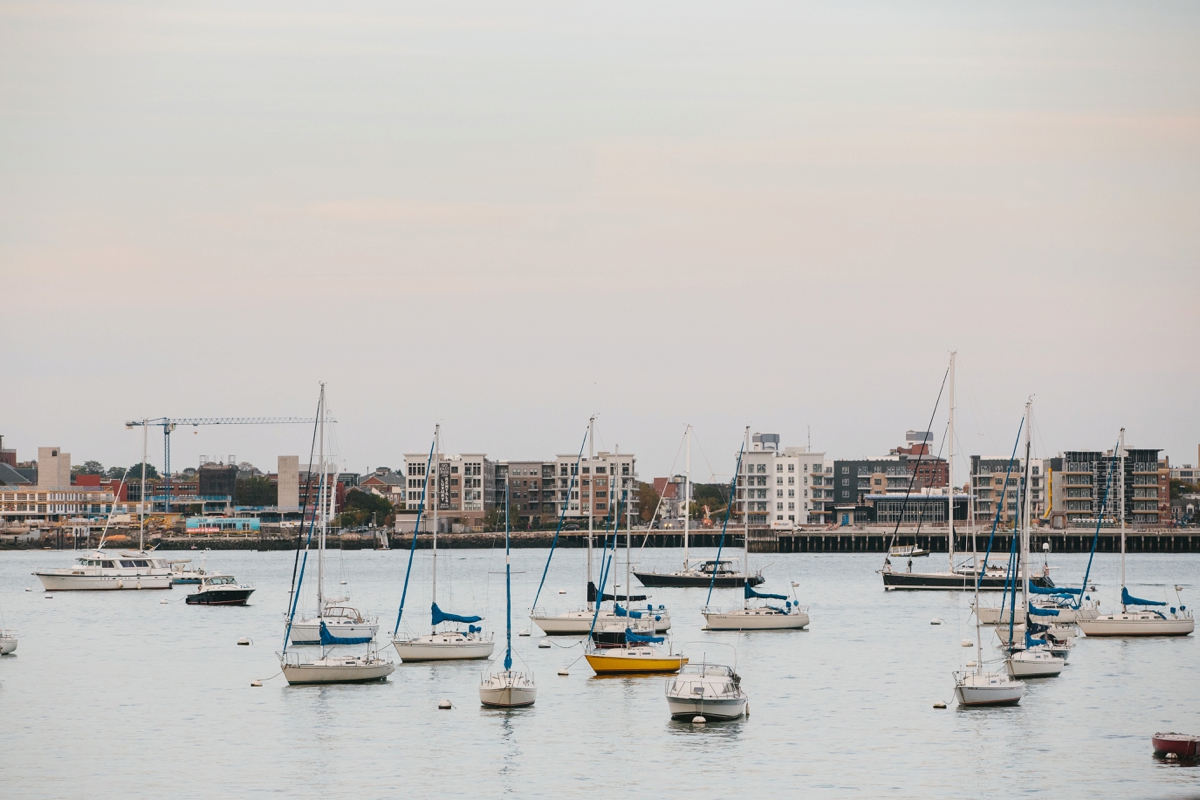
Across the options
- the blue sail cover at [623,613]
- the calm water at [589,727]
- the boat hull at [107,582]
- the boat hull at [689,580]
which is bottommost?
the boat hull at [107,582]

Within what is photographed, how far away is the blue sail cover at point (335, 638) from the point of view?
57.3m

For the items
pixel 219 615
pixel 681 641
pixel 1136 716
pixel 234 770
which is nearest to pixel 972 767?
pixel 1136 716

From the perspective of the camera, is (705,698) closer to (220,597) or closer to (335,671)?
(335,671)

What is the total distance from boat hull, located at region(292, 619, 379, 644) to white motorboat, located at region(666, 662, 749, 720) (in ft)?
67.7

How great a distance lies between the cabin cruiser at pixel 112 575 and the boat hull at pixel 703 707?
72319 mm

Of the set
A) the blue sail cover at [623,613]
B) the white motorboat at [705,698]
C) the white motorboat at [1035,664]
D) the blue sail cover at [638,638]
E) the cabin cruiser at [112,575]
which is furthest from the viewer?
the cabin cruiser at [112,575]

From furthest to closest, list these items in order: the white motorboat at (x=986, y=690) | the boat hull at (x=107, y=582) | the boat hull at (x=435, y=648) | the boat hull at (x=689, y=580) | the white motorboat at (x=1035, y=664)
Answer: the boat hull at (x=107, y=582)
the boat hull at (x=689, y=580)
the boat hull at (x=435, y=648)
the white motorboat at (x=1035, y=664)
the white motorboat at (x=986, y=690)

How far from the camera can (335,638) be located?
61375 millimetres

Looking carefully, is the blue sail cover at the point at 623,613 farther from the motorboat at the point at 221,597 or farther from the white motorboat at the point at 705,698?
the motorboat at the point at 221,597

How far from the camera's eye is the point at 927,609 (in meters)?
89.6

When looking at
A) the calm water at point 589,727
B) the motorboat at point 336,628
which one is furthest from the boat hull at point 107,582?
the motorboat at point 336,628

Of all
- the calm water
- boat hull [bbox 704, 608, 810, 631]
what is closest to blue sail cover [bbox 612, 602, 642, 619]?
the calm water

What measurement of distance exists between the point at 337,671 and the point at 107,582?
6169cm

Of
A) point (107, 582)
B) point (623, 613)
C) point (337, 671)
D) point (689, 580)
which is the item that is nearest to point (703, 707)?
point (337, 671)
